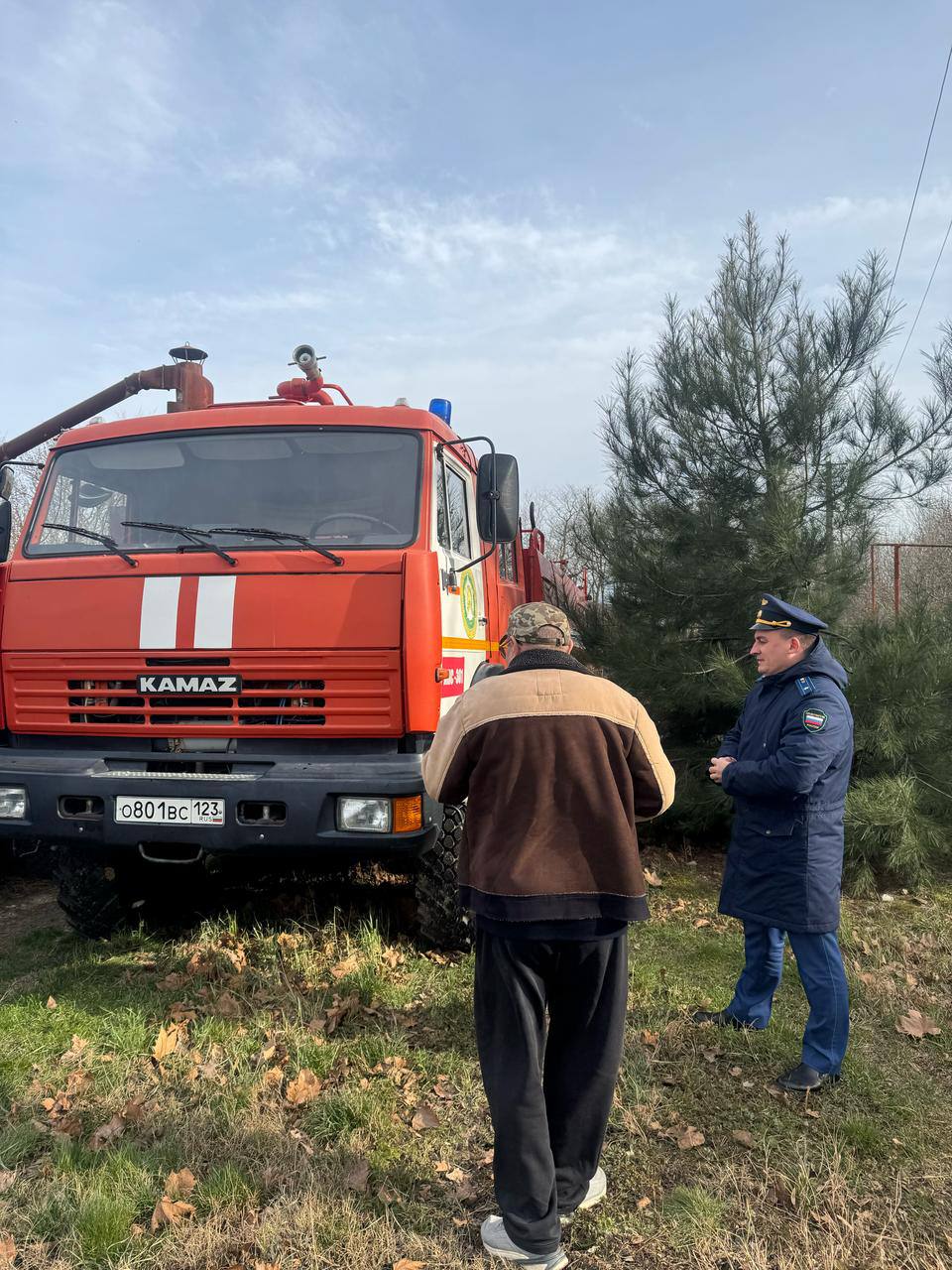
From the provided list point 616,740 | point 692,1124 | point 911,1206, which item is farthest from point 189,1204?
point 911,1206

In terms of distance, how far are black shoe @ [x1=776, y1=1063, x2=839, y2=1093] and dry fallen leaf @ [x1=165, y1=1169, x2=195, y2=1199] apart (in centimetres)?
202

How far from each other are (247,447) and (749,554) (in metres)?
3.61

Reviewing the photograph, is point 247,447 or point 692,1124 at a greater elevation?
point 247,447

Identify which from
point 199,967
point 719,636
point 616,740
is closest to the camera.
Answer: point 616,740

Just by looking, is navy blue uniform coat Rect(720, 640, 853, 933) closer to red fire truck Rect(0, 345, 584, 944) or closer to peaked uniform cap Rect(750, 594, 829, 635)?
peaked uniform cap Rect(750, 594, 829, 635)

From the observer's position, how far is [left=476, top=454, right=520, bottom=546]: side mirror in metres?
4.58

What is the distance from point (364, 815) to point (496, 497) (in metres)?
1.75

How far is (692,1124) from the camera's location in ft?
10.1

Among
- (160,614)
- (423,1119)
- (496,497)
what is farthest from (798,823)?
(160,614)

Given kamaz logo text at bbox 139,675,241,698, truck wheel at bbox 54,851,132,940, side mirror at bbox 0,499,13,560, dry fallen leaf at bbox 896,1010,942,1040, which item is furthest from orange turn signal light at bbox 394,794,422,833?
side mirror at bbox 0,499,13,560

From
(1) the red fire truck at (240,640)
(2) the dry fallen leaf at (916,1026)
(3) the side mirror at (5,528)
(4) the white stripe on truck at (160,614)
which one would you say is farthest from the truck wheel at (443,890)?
(3) the side mirror at (5,528)

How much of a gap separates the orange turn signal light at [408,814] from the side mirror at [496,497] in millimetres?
1481

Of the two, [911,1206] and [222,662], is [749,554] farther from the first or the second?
[911,1206]

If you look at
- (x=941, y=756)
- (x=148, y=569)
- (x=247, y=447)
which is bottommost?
(x=941, y=756)
